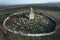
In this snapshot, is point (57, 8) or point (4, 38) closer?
point (4, 38)

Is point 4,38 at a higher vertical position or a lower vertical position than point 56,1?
lower

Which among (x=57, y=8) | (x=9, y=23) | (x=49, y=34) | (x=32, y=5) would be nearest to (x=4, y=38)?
(x=9, y=23)

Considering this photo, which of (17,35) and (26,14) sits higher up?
(26,14)

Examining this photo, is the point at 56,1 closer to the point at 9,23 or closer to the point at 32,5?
the point at 32,5

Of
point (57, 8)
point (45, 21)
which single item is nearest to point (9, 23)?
point (45, 21)

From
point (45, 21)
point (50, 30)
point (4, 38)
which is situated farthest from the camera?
point (45, 21)

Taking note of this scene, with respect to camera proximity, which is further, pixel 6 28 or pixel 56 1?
pixel 56 1

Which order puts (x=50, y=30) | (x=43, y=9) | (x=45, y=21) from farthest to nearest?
1. (x=43, y=9)
2. (x=45, y=21)
3. (x=50, y=30)

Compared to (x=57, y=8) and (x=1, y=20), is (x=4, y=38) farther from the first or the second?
(x=57, y=8)

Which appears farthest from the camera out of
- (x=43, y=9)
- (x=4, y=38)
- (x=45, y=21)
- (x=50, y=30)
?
(x=43, y=9)
